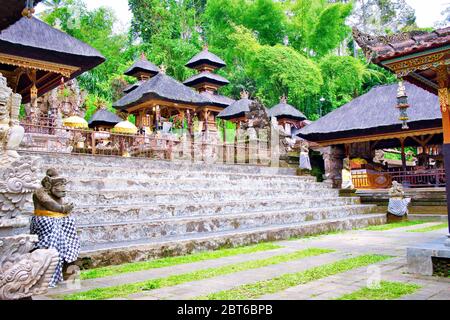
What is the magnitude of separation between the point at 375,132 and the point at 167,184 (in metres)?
11.7

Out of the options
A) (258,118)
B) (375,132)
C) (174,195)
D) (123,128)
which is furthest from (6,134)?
(123,128)

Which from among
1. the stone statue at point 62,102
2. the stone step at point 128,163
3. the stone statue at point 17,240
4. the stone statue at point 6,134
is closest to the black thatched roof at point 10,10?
the stone step at point 128,163

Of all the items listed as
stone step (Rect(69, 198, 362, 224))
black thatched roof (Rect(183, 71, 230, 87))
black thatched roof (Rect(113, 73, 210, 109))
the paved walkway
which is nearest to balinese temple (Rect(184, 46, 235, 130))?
black thatched roof (Rect(183, 71, 230, 87))

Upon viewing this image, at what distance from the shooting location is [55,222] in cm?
471

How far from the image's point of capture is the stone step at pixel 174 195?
26.2ft

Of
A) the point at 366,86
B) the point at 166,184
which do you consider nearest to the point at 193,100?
the point at 166,184

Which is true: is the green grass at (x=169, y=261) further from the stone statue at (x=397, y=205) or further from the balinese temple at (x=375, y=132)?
the balinese temple at (x=375, y=132)

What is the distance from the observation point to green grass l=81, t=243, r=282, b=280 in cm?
551

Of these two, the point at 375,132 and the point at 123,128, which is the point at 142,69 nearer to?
the point at 123,128

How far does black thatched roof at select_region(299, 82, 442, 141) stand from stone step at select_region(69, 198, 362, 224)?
697 cm

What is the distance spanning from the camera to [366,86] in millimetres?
39469

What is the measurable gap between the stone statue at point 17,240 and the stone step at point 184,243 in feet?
7.79

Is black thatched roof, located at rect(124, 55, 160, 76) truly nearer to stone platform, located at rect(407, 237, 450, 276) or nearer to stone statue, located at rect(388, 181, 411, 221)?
stone statue, located at rect(388, 181, 411, 221)
